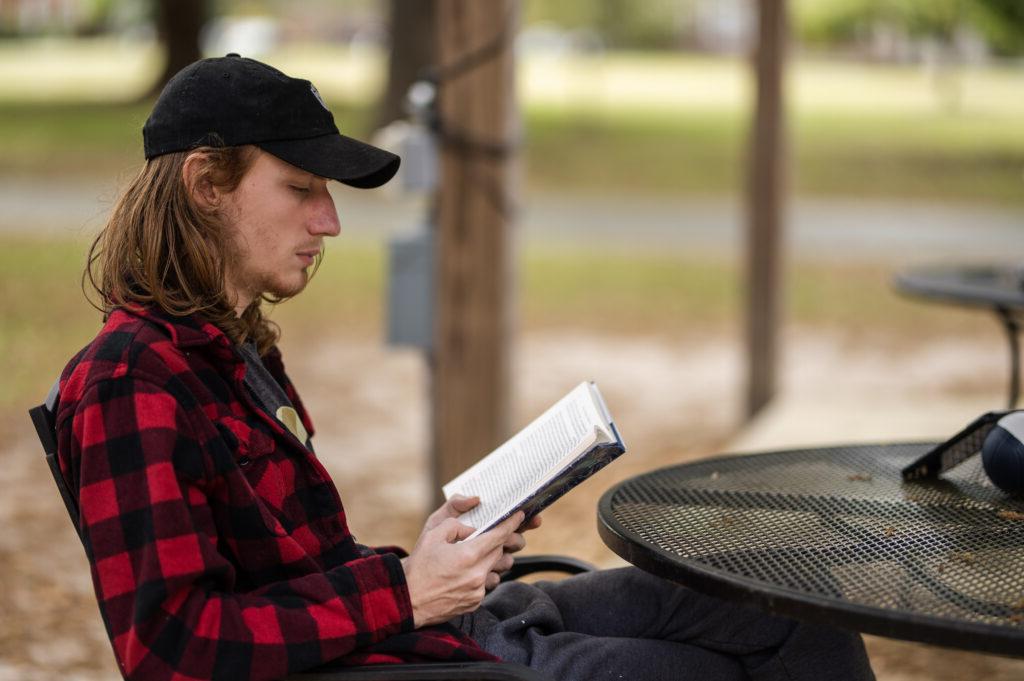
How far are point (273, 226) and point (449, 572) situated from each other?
1.73ft

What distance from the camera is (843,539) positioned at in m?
2.09

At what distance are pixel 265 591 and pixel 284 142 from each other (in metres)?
0.59

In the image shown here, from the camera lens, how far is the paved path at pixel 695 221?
46.0 feet

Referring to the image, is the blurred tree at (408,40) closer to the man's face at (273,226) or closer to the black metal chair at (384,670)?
the man's face at (273,226)

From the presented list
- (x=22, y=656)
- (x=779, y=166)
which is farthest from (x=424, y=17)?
(x=22, y=656)

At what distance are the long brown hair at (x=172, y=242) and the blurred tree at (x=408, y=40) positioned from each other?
1334 cm

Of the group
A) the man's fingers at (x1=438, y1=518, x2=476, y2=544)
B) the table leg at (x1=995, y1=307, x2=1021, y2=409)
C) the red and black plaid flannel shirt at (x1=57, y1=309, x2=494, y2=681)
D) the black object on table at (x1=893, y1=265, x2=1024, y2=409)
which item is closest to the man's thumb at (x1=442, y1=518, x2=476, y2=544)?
the man's fingers at (x1=438, y1=518, x2=476, y2=544)

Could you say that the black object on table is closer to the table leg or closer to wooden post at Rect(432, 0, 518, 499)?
the table leg

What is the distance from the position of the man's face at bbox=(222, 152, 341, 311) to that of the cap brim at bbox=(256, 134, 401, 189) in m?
0.03

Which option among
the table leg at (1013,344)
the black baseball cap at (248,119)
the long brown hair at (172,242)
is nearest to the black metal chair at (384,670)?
the long brown hair at (172,242)

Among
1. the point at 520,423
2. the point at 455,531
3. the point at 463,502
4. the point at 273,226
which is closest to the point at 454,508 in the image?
the point at 463,502

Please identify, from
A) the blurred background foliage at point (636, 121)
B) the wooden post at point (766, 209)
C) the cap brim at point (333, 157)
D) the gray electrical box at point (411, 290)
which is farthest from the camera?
the blurred background foliage at point (636, 121)

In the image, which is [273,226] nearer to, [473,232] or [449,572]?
[449,572]

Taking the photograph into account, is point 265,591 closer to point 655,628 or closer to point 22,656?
point 655,628
